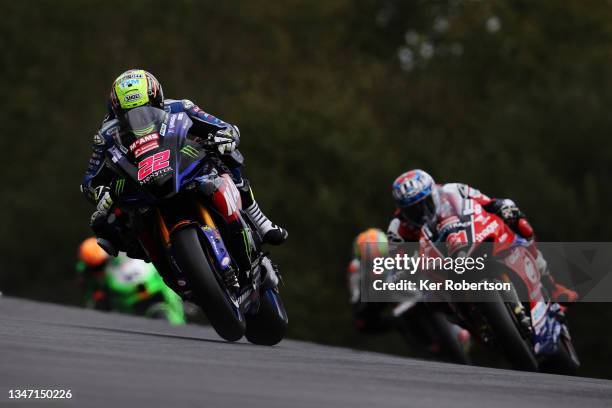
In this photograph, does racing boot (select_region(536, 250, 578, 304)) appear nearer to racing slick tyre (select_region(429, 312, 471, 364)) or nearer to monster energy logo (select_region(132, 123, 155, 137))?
racing slick tyre (select_region(429, 312, 471, 364))

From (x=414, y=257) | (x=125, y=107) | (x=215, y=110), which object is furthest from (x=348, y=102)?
(x=125, y=107)

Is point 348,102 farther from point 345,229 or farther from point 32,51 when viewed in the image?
point 32,51

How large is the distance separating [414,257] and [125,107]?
3900 mm

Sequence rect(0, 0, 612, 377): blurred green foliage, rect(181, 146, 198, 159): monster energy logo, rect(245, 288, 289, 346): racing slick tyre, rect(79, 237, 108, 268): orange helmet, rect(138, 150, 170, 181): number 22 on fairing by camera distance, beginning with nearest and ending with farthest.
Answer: rect(138, 150, 170, 181): number 22 on fairing, rect(181, 146, 198, 159): monster energy logo, rect(245, 288, 289, 346): racing slick tyre, rect(79, 237, 108, 268): orange helmet, rect(0, 0, 612, 377): blurred green foliage

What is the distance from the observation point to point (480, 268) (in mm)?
12453

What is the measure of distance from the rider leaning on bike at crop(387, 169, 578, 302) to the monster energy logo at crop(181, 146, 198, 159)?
10.9 ft

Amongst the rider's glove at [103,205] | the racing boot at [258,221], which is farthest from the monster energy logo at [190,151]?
the racing boot at [258,221]

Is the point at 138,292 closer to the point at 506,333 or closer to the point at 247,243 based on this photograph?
the point at 506,333

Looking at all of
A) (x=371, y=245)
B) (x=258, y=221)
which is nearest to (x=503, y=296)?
(x=258, y=221)

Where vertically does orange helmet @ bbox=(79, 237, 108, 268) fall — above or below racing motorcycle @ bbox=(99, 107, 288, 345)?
below

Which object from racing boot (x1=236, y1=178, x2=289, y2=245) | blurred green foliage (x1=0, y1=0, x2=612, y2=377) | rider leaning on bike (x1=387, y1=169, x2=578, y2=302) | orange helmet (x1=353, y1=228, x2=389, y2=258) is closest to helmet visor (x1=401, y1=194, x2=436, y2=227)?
rider leaning on bike (x1=387, y1=169, x2=578, y2=302)

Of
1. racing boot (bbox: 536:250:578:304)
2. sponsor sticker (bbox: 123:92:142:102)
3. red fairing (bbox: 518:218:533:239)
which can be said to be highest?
sponsor sticker (bbox: 123:92:142:102)

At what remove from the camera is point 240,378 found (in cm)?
701

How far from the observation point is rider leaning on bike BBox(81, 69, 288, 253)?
9.96 m
